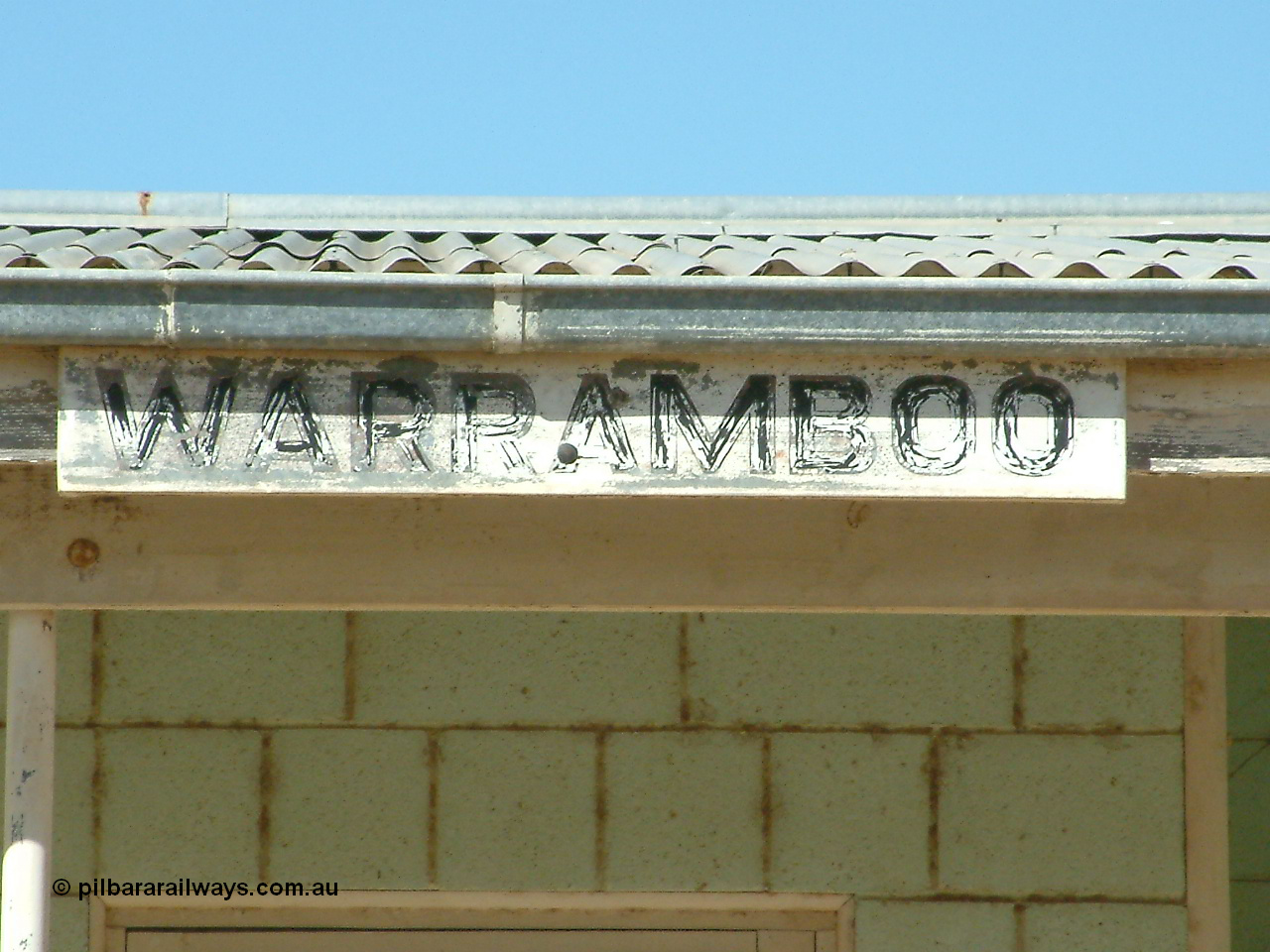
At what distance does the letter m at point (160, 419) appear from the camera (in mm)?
2580

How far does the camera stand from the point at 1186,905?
400cm

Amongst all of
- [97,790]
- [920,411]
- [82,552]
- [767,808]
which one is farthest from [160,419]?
[767,808]

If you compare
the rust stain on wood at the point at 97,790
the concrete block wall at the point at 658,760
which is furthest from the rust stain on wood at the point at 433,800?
the rust stain on wood at the point at 97,790

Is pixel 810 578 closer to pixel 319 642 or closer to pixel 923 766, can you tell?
pixel 923 766

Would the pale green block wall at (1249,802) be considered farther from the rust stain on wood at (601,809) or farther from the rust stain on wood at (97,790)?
the rust stain on wood at (97,790)

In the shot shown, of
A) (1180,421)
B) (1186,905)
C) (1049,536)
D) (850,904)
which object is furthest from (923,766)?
(1180,421)

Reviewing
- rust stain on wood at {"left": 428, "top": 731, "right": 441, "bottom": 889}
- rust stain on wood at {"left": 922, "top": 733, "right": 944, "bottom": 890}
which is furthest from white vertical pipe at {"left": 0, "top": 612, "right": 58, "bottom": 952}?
rust stain on wood at {"left": 922, "top": 733, "right": 944, "bottom": 890}

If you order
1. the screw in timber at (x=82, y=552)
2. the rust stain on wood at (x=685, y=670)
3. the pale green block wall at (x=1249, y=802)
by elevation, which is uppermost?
the screw in timber at (x=82, y=552)

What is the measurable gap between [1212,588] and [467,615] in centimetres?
198

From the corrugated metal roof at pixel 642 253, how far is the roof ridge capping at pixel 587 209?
293 millimetres

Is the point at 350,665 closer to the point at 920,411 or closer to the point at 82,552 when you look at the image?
the point at 82,552

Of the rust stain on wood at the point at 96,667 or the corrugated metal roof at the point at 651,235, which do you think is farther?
the rust stain on wood at the point at 96,667

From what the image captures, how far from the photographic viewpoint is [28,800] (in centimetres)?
288

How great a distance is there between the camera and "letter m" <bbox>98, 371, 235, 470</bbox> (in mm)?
2580
